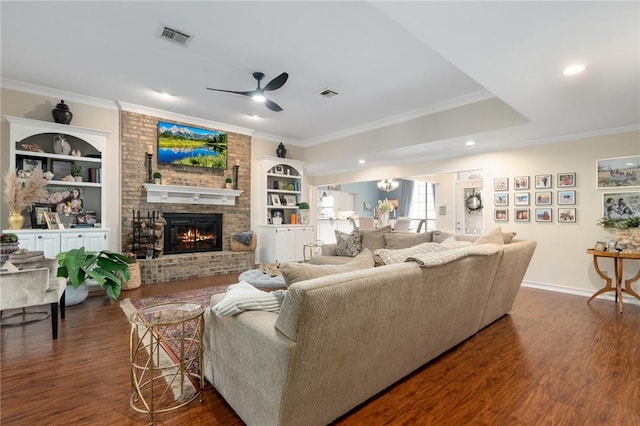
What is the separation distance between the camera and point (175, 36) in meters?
3.07

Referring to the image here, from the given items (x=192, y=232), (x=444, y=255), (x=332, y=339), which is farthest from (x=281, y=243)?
(x=332, y=339)

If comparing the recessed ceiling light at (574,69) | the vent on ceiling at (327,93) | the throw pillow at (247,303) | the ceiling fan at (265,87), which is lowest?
the throw pillow at (247,303)

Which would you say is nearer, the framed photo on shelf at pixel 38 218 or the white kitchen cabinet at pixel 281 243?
the framed photo on shelf at pixel 38 218

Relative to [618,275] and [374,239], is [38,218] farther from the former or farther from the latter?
[618,275]

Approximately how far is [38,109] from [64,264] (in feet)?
8.35

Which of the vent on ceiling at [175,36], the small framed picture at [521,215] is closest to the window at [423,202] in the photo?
the small framed picture at [521,215]

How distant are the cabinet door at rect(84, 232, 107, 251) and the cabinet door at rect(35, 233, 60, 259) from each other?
315 millimetres

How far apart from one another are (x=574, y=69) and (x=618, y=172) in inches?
107

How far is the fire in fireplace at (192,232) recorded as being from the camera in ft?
18.5

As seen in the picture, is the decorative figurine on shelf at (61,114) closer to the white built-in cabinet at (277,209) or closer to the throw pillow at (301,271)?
the white built-in cabinet at (277,209)

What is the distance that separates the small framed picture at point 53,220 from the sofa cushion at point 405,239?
462 centimetres

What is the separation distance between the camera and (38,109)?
4457 mm

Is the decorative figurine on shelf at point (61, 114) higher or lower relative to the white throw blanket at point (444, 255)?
higher

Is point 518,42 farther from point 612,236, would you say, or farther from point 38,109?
point 38,109
